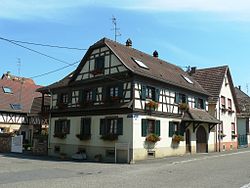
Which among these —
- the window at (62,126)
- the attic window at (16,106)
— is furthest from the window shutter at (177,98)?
the attic window at (16,106)

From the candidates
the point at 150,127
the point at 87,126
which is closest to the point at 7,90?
the point at 87,126

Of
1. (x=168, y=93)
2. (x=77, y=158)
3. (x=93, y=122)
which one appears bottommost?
(x=77, y=158)

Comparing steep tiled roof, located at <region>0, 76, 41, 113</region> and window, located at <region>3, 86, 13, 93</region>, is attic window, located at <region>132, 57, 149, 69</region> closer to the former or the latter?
steep tiled roof, located at <region>0, 76, 41, 113</region>

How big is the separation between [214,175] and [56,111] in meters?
18.1

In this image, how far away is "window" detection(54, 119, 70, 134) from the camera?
94.0ft

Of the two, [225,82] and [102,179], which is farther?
[225,82]

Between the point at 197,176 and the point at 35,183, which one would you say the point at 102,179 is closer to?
the point at 35,183

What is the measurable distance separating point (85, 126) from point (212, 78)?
17.1m

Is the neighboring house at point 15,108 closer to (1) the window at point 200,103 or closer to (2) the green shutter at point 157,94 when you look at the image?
(1) the window at point 200,103

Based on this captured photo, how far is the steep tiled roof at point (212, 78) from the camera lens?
35.4 meters

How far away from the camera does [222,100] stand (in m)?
36.5

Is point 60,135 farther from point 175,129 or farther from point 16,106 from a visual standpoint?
point 16,106

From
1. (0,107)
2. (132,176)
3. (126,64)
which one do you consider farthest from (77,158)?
(0,107)

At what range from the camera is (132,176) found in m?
15.1
